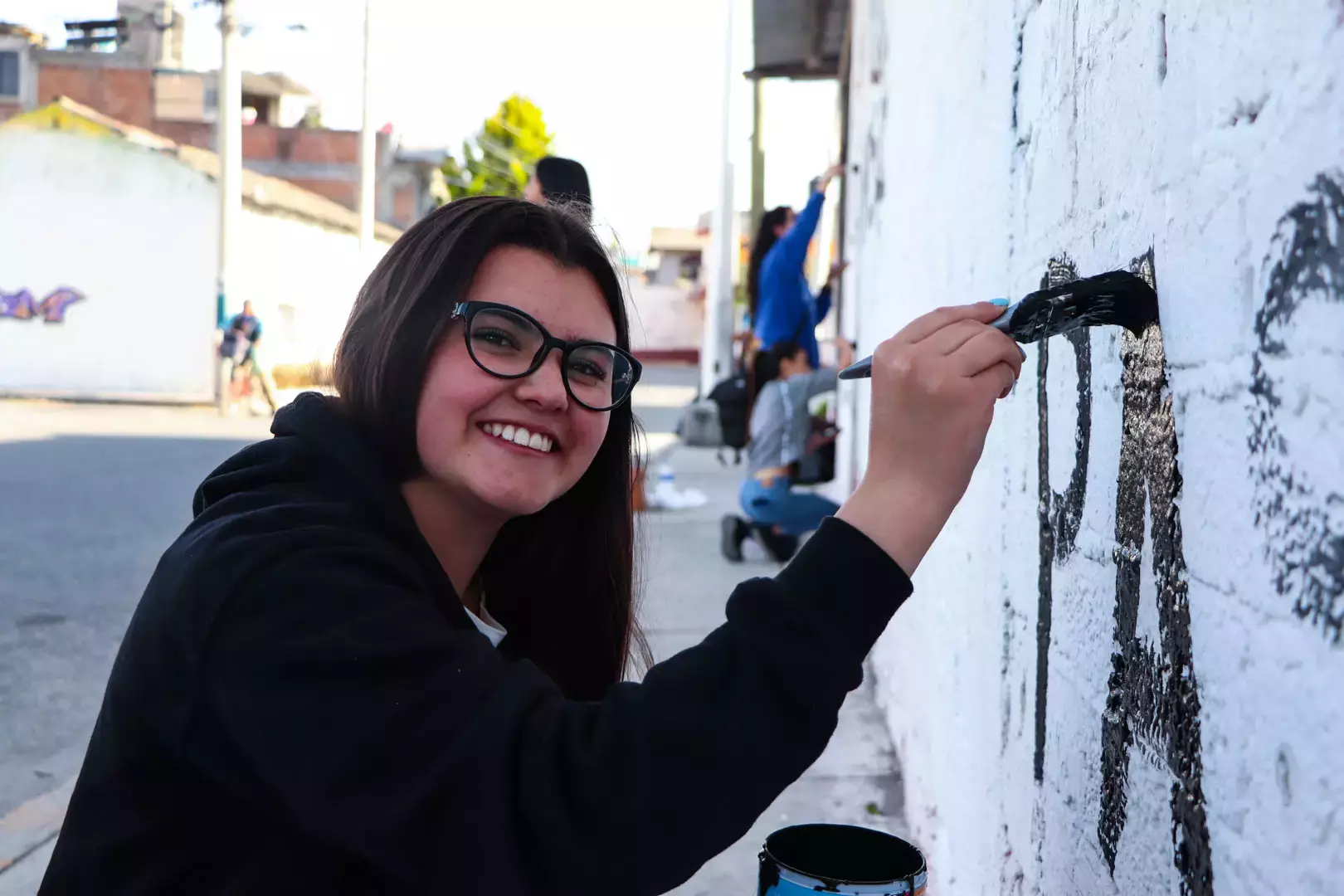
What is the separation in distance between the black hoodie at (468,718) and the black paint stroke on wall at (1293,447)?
34 cm

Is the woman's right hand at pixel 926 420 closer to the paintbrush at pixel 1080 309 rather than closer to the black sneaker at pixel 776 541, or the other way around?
the paintbrush at pixel 1080 309

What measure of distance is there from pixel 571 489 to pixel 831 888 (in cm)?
86

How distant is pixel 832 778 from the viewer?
372 cm

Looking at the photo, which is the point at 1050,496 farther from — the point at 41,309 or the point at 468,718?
the point at 41,309

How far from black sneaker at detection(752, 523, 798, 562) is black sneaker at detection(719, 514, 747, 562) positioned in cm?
7

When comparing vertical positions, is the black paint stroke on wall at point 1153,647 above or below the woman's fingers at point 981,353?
below

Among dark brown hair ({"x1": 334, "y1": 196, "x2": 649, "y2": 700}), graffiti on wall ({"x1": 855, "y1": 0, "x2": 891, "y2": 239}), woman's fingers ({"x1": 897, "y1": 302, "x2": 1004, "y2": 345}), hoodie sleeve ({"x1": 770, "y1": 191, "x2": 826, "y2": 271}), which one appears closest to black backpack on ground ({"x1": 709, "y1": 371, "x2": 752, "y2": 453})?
hoodie sleeve ({"x1": 770, "y1": 191, "x2": 826, "y2": 271})

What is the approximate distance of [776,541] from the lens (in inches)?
271

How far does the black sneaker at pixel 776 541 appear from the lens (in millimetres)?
6848

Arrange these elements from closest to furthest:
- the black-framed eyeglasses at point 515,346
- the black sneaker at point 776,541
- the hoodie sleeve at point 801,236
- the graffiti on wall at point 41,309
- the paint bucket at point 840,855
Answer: the paint bucket at point 840,855
the black-framed eyeglasses at point 515,346
the hoodie sleeve at point 801,236
the black sneaker at point 776,541
the graffiti on wall at point 41,309

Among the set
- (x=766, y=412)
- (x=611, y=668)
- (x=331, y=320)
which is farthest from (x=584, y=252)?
(x=331, y=320)

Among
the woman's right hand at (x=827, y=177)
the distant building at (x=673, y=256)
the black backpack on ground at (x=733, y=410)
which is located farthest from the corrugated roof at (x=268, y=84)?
the woman's right hand at (x=827, y=177)

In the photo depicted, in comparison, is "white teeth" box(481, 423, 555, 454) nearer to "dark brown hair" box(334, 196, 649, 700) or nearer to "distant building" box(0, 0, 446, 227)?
"dark brown hair" box(334, 196, 649, 700)

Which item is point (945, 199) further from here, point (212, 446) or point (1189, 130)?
point (212, 446)
